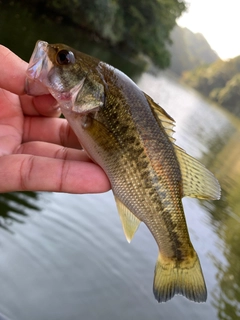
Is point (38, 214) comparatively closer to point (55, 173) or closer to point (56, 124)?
point (56, 124)

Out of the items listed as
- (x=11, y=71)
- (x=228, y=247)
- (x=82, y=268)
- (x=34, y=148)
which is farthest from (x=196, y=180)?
(x=228, y=247)

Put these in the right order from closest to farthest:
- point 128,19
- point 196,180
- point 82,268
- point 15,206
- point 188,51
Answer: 1. point 196,180
2. point 82,268
3. point 15,206
4. point 128,19
5. point 188,51

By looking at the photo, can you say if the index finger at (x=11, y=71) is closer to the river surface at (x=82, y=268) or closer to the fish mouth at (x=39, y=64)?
the fish mouth at (x=39, y=64)

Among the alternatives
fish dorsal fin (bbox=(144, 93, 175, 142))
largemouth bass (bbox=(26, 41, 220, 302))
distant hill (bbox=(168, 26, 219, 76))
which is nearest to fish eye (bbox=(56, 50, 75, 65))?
largemouth bass (bbox=(26, 41, 220, 302))

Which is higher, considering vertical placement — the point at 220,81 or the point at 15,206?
the point at 220,81

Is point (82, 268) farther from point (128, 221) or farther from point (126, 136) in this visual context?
point (126, 136)

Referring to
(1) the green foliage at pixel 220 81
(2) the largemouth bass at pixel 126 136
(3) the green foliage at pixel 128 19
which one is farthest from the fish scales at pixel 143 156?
(1) the green foliage at pixel 220 81
